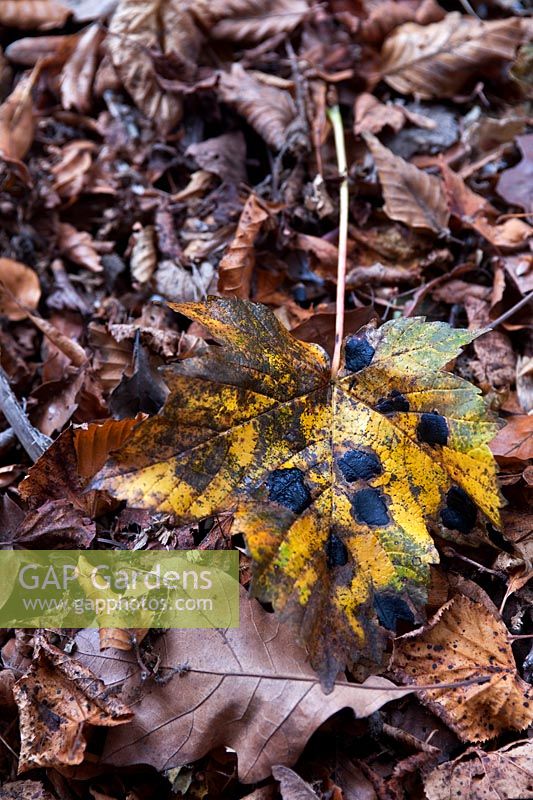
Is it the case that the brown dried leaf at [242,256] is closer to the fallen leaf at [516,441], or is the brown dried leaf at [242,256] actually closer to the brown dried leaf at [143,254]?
the brown dried leaf at [143,254]

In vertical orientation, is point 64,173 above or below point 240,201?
above

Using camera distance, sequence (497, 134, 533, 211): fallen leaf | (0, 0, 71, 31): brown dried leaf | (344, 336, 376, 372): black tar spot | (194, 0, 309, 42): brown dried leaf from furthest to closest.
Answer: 1. (0, 0, 71, 31): brown dried leaf
2. (194, 0, 309, 42): brown dried leaf
3. (497, 134, 533, 211): fallen leaf
4. (344, 336, 376, 372): black tar spot

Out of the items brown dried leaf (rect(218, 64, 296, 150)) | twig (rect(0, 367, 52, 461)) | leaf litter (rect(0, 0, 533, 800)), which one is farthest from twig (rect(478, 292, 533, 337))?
twig (rect(0, 367, 52, 461))

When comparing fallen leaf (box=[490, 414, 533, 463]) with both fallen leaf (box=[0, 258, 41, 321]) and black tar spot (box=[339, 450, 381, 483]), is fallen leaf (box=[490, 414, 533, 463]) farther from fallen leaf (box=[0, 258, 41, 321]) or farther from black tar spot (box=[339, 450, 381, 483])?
fallen leaf (box=[0, 258, 41, 321])

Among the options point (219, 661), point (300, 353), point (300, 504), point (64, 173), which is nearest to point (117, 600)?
point (219, 661)

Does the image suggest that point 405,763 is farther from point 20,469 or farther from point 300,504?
point 20,469

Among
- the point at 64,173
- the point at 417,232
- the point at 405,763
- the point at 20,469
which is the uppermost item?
the point at 64,173

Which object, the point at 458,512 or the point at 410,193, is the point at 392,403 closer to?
the point at 458,512
